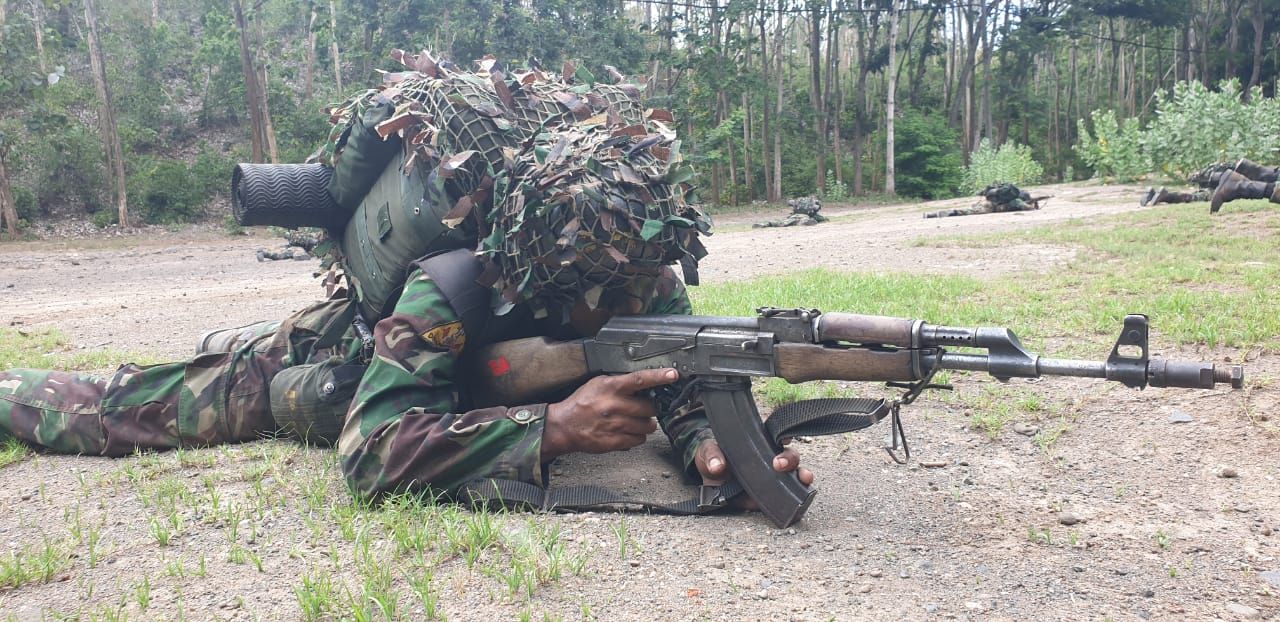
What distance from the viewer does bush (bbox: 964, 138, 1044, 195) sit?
25094mm

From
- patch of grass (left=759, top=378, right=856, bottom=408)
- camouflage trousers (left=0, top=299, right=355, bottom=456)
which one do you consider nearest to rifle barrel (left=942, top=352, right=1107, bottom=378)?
patch of grass (left=759, top=378, right=856, bottom=408)

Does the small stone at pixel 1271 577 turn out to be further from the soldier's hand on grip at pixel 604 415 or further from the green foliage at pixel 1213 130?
the green foliage at pixel 1213 130

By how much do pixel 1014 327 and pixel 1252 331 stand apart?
1160 millimetres

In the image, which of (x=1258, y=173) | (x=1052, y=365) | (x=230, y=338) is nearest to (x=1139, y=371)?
(x=1052, y=365)

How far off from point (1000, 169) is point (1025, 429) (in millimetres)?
23428

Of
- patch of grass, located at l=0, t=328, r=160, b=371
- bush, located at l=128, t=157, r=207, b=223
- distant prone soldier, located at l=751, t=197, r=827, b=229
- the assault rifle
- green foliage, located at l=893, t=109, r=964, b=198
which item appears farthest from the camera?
green foliage, located at l=893, t=109, r=964, b=198

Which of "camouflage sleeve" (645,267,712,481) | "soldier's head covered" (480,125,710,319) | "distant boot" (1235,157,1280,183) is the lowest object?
"camouflage sleeve" (645,267,712,481)

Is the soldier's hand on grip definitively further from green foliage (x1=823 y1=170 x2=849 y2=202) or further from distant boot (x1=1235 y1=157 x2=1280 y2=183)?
green foliage (x1=823 y1=170 x2=849 y2=202)

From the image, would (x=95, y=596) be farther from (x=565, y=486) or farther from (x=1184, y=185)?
(x=1184, y=185)

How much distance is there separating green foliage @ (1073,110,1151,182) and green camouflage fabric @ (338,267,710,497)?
1950 centimetres

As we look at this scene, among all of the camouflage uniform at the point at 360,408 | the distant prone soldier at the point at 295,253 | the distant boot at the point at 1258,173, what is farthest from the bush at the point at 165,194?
the distant boot at the point at 1258,173

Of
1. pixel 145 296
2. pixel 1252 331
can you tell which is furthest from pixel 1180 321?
pixel 145 296

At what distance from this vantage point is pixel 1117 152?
68.1 feet

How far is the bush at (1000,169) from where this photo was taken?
25094 mm
